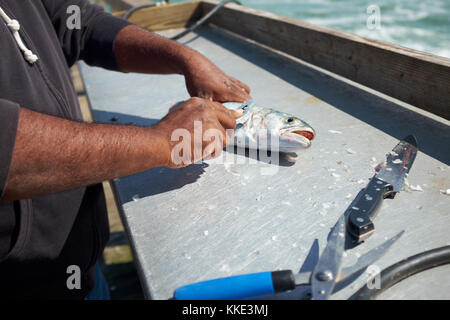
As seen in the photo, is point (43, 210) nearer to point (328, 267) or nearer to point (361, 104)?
point (328, 267)

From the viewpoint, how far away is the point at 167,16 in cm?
283

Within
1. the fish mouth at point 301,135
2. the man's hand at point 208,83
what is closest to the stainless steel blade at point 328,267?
the fish mouth at point 301,135

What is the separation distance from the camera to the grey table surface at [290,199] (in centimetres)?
83

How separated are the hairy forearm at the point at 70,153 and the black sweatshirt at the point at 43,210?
0.14 metres

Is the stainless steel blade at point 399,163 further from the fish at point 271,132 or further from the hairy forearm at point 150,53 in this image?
the hairy forearm at point 150,53

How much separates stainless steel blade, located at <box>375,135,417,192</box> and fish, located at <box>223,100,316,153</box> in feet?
0.84

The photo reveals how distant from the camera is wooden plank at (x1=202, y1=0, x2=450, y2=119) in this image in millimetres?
1303

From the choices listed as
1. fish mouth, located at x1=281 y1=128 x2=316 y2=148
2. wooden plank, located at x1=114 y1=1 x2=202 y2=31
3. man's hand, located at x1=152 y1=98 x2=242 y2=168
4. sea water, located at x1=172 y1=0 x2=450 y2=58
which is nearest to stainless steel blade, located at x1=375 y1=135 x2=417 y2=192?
fish mouth, located at x1=281 y1=128 x2=316 y2=148

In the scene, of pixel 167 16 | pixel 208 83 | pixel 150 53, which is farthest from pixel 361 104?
pixel 167 16

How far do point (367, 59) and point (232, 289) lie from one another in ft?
4.20
